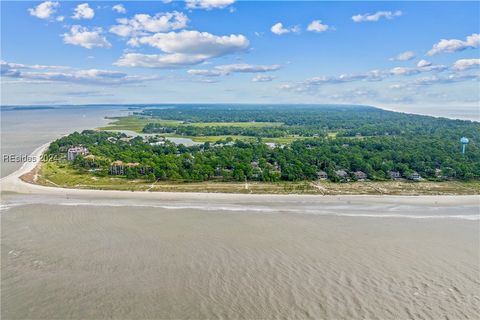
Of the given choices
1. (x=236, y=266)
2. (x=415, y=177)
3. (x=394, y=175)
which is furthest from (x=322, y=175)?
(x=236, y=266)

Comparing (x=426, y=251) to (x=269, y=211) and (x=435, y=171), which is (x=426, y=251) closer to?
(x=269, y=211)

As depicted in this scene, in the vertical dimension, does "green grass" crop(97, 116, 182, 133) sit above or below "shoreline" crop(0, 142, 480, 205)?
above

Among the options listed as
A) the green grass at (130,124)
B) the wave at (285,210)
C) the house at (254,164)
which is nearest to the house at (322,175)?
the house at (254,164)

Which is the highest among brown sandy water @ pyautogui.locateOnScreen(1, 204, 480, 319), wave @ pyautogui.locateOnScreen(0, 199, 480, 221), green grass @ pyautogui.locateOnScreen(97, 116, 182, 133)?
green grass @ pyautogui.locateOnScreen(97, 116, 182, 133)

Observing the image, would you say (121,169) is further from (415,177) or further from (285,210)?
(415,177)

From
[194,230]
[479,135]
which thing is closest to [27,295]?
[194,230]

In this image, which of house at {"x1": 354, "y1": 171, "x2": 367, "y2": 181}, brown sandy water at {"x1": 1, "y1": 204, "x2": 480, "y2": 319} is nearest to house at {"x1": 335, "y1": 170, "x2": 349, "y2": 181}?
house at {"x1": 354, "y1": 171, "x2": 367, "y2": 181}

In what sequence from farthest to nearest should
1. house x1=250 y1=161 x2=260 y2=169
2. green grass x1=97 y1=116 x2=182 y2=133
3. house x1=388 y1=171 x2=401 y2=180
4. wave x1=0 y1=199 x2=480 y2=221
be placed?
green grass x1=97 y1=116 x2=182 y2=133, house x1=250 y1=161 x2=260 y2=169, house x1=388 y1=171 x2=401 y2=180, wave x1=0 y1=199 x2=480 y2=221

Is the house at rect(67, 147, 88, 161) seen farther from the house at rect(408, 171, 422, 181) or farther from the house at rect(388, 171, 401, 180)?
the house at rect(408, 171, 422, 181)

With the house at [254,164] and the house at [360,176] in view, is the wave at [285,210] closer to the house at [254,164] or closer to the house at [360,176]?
the house at [360,176]
